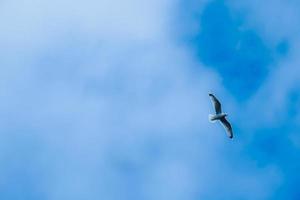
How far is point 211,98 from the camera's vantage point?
472 feet

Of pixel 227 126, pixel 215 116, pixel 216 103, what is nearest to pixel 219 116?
pixel 215 116

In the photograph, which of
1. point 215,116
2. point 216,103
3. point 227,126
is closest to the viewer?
point 216,103

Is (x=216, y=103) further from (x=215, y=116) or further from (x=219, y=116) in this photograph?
(x=219, y=116)

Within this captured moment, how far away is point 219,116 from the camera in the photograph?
493ft

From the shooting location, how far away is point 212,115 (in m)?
150

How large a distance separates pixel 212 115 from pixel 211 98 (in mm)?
6881

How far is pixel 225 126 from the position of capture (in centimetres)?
15325

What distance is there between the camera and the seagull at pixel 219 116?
145 m

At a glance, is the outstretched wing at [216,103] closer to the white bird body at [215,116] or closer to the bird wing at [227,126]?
the white bird body at [215,116]

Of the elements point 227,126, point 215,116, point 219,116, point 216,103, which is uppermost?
point 227,126

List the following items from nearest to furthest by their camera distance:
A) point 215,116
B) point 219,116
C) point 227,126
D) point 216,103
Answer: point 216,103 → point 215,116 → point 219,116 → point 227,126

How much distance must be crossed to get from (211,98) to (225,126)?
37.1ft

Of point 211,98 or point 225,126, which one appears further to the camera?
point 225,126

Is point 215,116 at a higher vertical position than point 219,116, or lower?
lower
